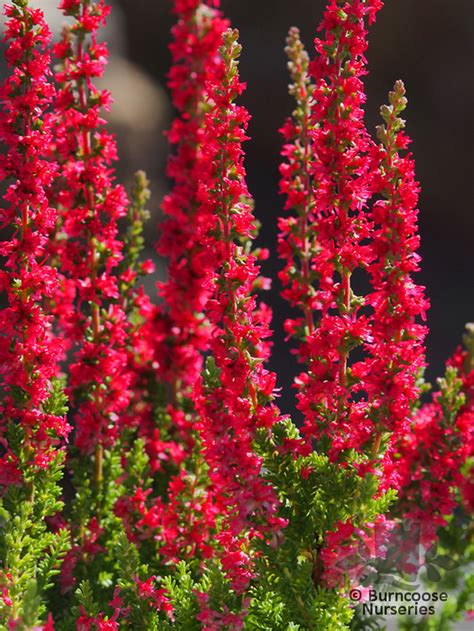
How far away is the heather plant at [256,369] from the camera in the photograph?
1.35 metres

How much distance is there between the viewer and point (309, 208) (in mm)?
1393

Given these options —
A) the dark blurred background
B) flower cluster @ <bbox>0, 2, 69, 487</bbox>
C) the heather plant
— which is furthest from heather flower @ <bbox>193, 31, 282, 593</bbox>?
the dark blurred background

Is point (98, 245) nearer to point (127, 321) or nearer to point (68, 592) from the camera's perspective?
point (127, 321)

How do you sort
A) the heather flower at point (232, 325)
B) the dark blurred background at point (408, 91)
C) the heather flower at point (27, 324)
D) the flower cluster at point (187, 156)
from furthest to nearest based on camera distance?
1. the dark blurred background at point (408, 91)
2. the heather flower at point (27, 324)
3. the heather flower at point (232, 325)
4. the flower cluster at point (187, 156)

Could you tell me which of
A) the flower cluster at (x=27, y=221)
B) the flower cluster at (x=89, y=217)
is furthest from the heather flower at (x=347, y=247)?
the flower cluster at (x=27, y=221)

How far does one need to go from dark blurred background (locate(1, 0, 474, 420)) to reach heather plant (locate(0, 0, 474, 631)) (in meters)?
2.42

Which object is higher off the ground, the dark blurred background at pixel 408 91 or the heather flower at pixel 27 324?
the dark blurred background at pixel 408 91

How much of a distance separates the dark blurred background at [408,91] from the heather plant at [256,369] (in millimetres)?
2420

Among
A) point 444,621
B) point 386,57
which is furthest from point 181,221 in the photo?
point 386,57

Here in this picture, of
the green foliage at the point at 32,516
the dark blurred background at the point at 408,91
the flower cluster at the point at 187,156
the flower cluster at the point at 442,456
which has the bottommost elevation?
the green foliage at the point at 32,516

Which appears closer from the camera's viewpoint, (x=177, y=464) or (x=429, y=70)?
(x=177, y=464)

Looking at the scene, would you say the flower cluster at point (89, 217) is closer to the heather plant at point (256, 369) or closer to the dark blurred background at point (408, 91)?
the heather plant at point (256, 369)

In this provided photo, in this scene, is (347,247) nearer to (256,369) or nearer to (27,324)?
(256,369)

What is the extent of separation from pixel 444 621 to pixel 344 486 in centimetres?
33
